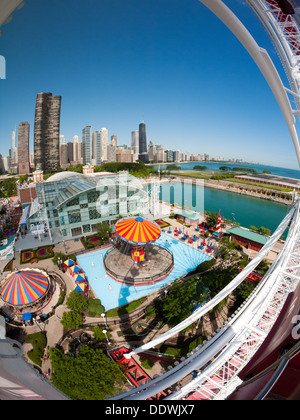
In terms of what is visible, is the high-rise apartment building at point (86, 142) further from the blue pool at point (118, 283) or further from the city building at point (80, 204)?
the blue pool at point (118, 283)

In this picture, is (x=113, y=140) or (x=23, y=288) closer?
(x=23, y=288)

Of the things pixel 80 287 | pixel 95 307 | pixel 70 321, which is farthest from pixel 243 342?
pixel 80 287

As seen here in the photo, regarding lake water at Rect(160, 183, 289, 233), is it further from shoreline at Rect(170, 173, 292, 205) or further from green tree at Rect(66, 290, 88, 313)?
green tree at Rect(66, 290, 88, 313)

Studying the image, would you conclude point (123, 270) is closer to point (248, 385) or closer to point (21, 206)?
point (248, 385)

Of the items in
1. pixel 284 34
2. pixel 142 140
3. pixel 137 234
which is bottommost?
pixel 137 234

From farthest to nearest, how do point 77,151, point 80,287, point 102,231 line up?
point 77,151
point 102,231
point 80,287

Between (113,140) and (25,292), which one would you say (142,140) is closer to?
(113,140)
